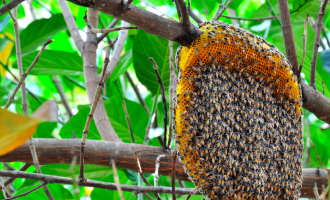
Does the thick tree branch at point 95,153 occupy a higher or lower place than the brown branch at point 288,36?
lower

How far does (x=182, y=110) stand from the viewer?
475mm

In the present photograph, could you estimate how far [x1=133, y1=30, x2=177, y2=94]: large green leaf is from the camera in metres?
0.83

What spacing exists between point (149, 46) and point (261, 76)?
1.31ft

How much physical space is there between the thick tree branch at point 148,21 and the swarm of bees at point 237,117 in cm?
2

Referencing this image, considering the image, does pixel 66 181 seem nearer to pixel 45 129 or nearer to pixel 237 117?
pixel 237 117

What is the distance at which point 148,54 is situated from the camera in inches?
33.7

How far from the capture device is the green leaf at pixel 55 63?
998 millimetres

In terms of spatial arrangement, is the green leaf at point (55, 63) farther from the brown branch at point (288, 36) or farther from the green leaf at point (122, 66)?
the brown branch at point (288, 36)

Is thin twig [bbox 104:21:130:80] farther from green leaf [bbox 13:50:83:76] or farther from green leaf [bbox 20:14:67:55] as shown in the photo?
green leaf [bbox 20:14:67:55]

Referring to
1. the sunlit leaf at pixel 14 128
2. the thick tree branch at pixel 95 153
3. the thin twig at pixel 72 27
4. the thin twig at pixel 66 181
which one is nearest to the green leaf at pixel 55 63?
the thin twig at pixel 72 27

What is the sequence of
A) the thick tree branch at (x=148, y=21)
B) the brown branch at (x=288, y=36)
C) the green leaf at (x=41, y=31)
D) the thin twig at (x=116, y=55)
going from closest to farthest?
the thick tree branch at (x=148, y=21) → the brown branch at (x=288, y=36) → the thin twig at (x=116, y=55) → the green leaf at (x=41, y=31)

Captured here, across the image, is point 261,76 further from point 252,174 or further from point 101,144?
point 101,144

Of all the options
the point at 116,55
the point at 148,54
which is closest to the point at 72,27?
the point at 116,55

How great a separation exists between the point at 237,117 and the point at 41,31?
90cm
